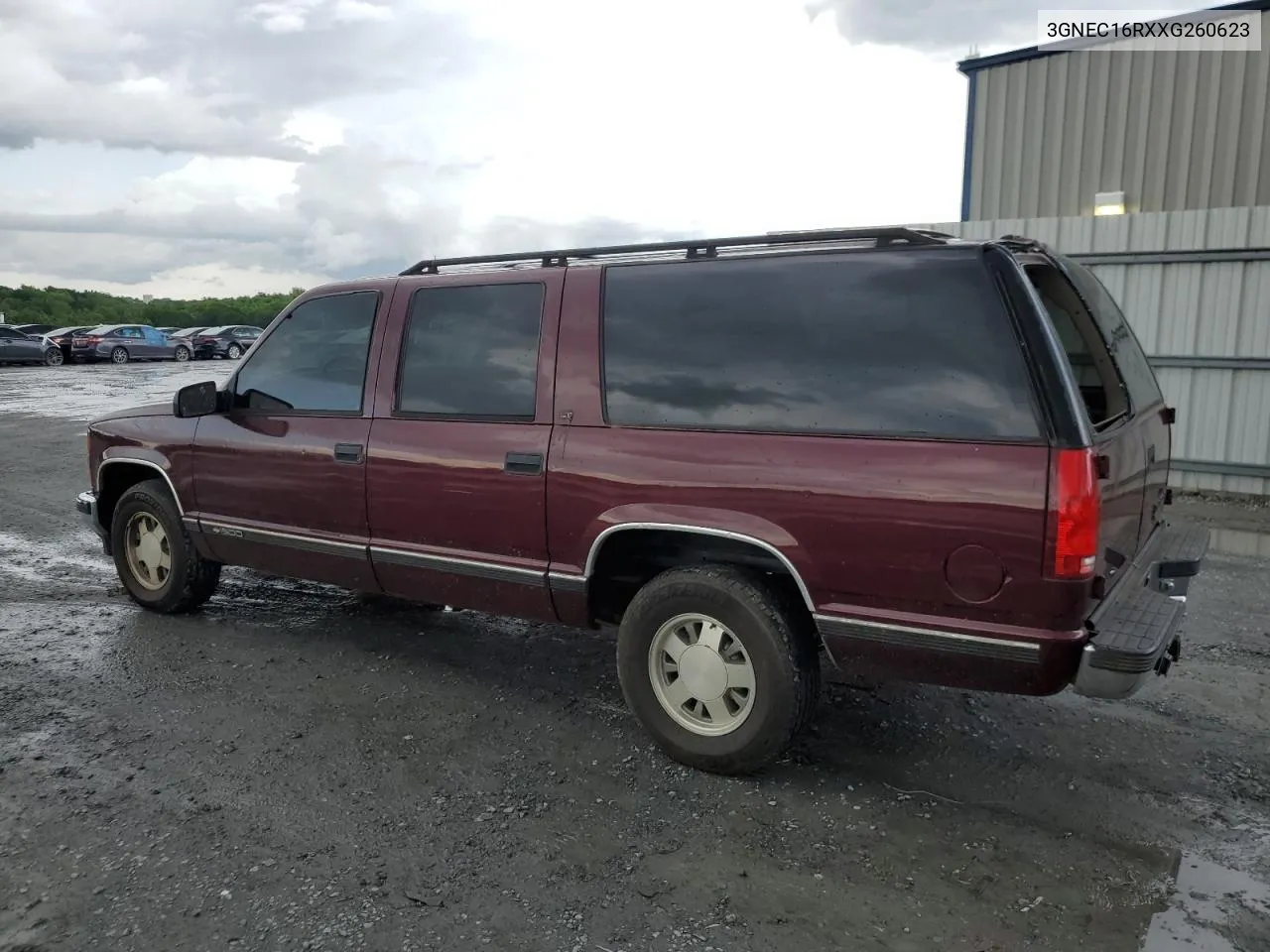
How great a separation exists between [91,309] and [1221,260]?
65.8 m

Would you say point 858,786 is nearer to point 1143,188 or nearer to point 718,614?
point 718,614

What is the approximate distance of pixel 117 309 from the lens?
62.5 meters

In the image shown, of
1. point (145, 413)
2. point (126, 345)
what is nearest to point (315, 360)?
point (145, 413)

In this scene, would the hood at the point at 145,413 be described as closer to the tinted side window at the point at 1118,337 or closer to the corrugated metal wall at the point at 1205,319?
the tinted side window at the point at 1118,337

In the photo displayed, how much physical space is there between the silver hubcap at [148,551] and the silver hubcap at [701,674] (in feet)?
10.7

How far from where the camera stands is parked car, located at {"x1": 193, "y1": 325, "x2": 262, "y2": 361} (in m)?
36.3

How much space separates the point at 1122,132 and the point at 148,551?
12.0 meters

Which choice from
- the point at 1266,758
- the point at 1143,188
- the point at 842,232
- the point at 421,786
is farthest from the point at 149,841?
the point at 1143,188

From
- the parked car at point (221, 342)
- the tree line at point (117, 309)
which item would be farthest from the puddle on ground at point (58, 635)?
the tree line at point (117, 309)

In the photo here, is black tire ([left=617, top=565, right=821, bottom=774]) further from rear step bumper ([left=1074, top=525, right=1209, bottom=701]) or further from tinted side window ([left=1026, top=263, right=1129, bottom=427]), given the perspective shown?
tinted side window ([left=1026, top=263, right=1129, bottom=427])

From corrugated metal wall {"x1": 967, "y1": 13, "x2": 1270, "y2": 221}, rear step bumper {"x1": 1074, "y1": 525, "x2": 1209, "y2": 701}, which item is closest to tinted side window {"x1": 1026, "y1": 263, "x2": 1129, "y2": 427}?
rear step bumper {"x1": 1074, "y1": 525, "x2": 1209, "y2": 701}

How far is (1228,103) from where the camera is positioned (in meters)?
11.5

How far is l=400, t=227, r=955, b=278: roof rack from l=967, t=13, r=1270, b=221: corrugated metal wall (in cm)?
1028

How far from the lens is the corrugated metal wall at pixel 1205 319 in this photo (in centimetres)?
921
